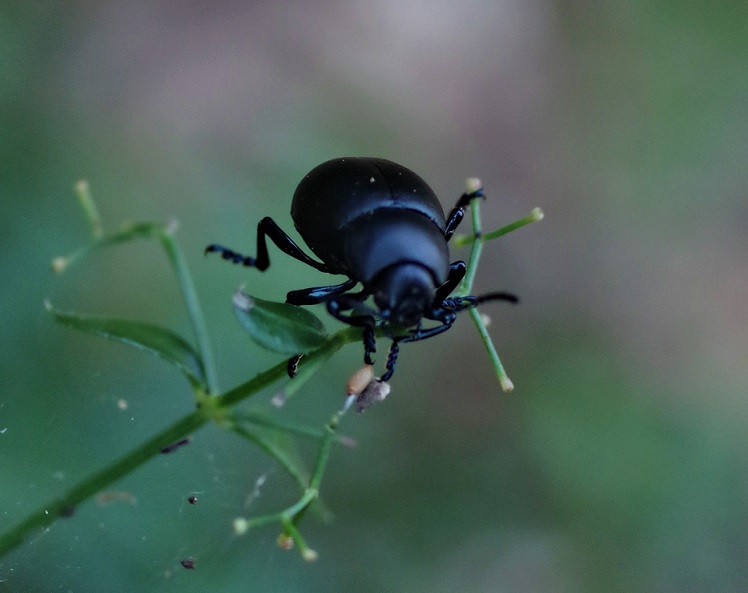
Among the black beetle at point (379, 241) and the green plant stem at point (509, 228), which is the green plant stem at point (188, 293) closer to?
the black beetle at point (379, 241)

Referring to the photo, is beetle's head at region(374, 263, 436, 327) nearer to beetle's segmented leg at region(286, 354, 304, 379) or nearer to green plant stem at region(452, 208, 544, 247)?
green plant stem at region(452, 208, 544, 247)

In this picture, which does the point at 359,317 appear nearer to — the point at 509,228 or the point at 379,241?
the point at 379,241

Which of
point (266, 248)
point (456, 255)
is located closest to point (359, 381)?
point (266, 248)

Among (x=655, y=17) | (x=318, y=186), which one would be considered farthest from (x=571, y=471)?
(x=655, y=17)

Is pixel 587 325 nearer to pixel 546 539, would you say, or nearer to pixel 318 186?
pixel 546 539

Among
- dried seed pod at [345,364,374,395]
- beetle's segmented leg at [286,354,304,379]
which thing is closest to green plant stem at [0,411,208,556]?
beetle's segmented leg at [286,354,304,379]

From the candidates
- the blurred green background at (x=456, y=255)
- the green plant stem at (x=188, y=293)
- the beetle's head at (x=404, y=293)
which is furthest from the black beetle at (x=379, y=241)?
the blurred green background at (x=456, y=255)

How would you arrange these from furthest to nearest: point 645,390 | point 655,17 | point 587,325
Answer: point 655,17 < point 587,325 < point 645,390
